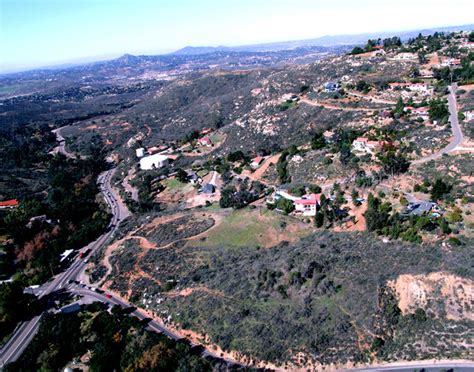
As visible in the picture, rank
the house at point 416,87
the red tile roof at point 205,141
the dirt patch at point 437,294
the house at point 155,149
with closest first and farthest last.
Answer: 1. the dirt patch at point 437,294
2. the house at point 416,87
3. the red tile roof at point 205,141
4. the house at point 155,149

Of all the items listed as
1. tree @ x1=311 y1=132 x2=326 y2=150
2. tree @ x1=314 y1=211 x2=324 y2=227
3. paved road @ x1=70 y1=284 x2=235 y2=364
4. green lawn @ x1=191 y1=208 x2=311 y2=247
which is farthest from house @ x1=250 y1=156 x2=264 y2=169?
paved road @ x1=70 y1=284 x2=235 y2=364

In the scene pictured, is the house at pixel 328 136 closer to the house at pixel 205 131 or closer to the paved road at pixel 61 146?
the house at pixel 205 131

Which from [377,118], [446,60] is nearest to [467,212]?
[377,118]

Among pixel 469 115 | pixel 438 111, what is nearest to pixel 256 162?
pixel 438 111

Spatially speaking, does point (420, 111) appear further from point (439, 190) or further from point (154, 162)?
point (154, 162)

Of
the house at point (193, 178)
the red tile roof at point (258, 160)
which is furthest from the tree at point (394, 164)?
the house at point (193, 178)

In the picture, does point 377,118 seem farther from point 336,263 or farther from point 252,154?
point 336,263
